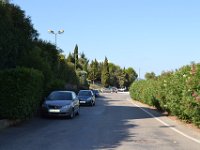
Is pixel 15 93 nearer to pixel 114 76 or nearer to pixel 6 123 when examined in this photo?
pixel 6 123

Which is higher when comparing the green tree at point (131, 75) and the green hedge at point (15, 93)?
the green tree at point (131, 75)

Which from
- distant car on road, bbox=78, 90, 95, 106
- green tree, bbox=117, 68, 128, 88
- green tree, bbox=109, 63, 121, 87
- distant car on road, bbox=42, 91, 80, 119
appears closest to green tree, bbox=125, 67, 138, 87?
green tree, bbox=117, 68, 128, 88

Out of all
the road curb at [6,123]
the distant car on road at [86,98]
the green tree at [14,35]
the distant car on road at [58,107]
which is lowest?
the road curb at [6,123]

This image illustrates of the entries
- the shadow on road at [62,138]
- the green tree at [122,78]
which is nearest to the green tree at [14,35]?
the shadow on road at [62,138]

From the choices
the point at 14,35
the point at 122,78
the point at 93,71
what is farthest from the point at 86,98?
the point at 122,78

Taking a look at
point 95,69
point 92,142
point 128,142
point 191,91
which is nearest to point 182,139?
point 128,142

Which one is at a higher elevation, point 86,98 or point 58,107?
point 86,98

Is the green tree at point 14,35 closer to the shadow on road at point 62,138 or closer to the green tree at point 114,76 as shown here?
the shadow on road at point 62,138

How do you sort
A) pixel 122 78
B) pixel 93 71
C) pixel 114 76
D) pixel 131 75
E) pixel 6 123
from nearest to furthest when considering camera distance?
pixel 6 123 < pixel 93 71 < pixel 122 78 < pixel 114 76 < pixel 131 75

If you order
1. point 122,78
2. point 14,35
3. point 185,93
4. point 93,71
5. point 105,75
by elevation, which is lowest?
point 185,93

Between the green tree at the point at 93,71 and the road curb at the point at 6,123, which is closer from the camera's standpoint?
the road curb at the point at 6,123

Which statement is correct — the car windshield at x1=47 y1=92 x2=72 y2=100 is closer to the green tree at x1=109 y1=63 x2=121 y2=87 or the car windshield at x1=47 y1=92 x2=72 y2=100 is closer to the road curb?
the road curb

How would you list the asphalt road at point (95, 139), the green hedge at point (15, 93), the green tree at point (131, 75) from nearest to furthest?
the asphalt road at point (95, 139) < the green hedge at point (15, 93) < the green tree at point (131, 75)

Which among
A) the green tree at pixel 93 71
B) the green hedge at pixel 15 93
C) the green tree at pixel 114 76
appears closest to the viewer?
the green hedge at pixel 15 93
